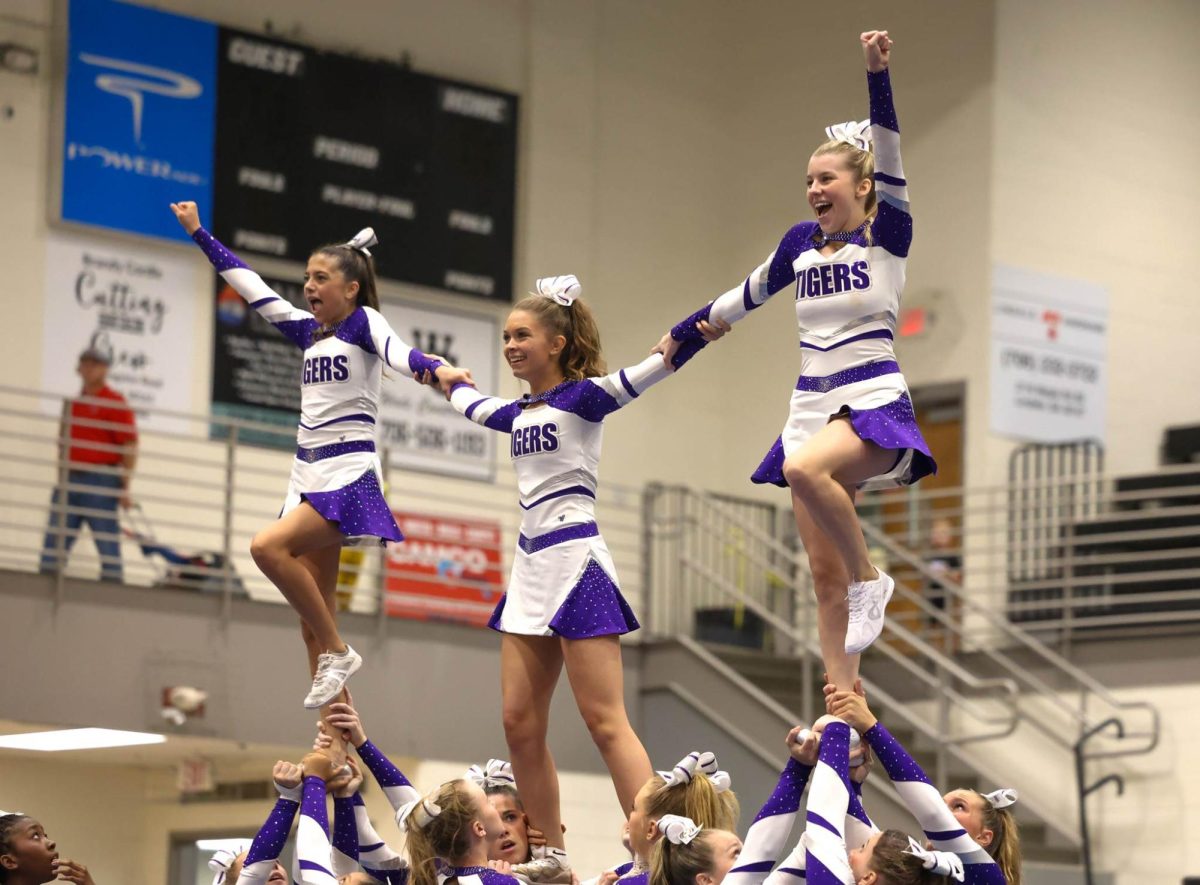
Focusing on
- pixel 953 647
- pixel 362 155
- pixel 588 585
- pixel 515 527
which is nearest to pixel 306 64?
pixel 362 155

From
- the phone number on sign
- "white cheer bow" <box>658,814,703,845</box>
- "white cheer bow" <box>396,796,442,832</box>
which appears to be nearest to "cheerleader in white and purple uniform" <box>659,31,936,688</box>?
"white cheer bow" <box>658,814,703,845</box>

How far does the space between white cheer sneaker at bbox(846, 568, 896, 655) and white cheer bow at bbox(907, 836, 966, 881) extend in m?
0.90

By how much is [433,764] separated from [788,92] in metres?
5.91

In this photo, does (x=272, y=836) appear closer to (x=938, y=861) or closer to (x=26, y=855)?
(x=26, y=855)

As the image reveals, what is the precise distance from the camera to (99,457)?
10109 millimetres

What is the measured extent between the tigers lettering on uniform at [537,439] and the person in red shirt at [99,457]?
4.61 meters

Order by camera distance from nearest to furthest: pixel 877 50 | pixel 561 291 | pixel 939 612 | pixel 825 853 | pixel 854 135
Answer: pixel 825 853
pixel 877 50
pixel 854 135
pixel 561 291
pixel 939 612

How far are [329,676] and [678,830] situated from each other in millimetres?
1754

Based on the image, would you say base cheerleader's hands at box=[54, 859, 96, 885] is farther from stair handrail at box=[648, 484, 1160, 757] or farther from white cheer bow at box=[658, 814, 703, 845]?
stair handrail at box=[648, 484, 1160, 757]

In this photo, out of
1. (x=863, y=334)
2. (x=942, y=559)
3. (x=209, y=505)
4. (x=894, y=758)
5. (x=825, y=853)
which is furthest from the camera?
(x=942, y=559)

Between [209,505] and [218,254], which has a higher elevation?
[218,254]

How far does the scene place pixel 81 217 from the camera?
1139cm

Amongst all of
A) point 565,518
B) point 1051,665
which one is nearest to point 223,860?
point 565,518

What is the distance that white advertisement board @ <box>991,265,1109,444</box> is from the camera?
41.4 feet
